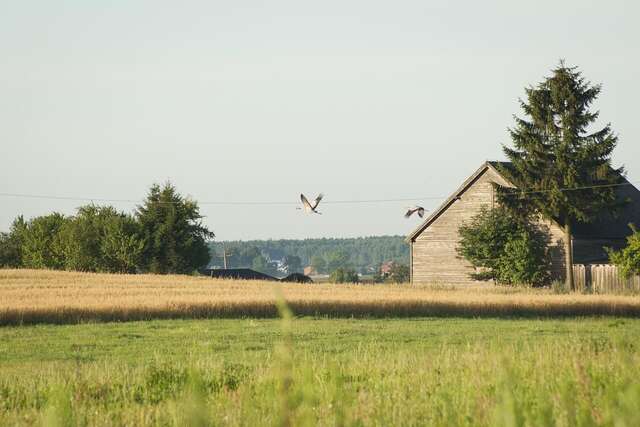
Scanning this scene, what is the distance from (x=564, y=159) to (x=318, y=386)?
47.6m

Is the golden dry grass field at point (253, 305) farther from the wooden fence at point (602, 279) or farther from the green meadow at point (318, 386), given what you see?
the wooden fence at point (602, 279)

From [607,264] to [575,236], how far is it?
2787 mm

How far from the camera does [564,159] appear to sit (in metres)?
57.2

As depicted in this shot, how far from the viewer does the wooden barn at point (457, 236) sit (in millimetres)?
61156

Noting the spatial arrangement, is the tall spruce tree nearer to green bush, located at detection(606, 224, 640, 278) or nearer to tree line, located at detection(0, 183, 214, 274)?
green bush, located at detection(606, 224, 640, 278)

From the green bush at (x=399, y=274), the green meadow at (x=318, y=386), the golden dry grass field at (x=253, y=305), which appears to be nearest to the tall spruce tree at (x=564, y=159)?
the golden dry grass field at (x=253, y=305)

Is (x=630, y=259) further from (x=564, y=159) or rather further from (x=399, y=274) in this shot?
(x=399, y=274)

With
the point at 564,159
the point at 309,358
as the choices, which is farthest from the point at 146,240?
the point at 309,358

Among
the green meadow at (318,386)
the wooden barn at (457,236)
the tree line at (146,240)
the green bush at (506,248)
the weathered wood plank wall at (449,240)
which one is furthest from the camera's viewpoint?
the tree line at (146,240)

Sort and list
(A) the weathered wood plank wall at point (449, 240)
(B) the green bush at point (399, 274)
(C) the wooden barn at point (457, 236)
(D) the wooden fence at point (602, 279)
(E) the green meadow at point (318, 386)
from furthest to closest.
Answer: (B) the green bush at point (399, 274) → (A) the weathered wood plank wall at point (449, 240) → (C) the wooden barn at point (457, 236) → (D) the wooden fence at point (602, 279) → (E) the green meadow at point (318, 386)

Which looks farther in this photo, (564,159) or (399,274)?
(399,274)

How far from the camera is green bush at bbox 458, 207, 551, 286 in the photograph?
57.7 meters

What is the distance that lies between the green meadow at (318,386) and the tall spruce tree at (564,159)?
34.5 m

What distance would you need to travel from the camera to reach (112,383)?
13.5m
